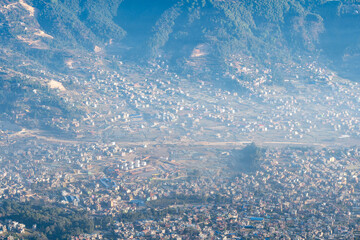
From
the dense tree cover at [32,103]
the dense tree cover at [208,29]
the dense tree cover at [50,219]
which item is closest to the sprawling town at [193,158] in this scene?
the dense tree cover at [50,219]

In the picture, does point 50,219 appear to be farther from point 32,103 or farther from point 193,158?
point 32,103

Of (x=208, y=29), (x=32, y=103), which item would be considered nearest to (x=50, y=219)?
(x=32, y=103)

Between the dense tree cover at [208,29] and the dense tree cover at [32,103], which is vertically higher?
the dense tree cover at [208,29]

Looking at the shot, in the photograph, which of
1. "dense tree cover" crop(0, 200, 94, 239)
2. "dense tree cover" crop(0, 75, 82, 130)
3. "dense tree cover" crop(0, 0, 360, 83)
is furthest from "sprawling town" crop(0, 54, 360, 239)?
"dense tree cover" crop(0, 0, 360, 83)

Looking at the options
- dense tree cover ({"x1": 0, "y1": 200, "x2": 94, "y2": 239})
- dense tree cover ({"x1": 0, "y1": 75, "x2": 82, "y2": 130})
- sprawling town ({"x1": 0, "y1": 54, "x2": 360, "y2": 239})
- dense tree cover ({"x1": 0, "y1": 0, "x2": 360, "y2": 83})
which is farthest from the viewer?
dense tree cover ({"x1": 0, "y1": 0, "x2": 360, "y2": 83})

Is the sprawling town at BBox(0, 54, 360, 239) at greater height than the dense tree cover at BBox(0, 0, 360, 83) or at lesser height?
lesser

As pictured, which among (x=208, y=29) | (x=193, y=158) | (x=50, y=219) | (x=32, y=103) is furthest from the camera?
(x=208, y=29)

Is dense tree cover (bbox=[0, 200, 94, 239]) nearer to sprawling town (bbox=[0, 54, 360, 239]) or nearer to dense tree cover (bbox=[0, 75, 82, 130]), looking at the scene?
sprawling town (bbox=[0, 54, 360, 239])

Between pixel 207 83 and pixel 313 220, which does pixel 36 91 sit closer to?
pixel 207 83

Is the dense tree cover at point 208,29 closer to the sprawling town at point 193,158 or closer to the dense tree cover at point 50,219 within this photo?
the sprawling town at point 193,158
